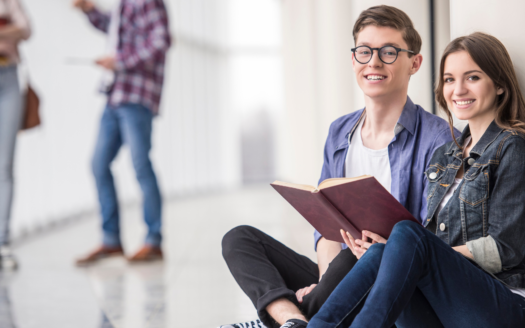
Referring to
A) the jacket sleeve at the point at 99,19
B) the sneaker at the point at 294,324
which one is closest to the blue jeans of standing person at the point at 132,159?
the jacket sleeve at the point at 99,19

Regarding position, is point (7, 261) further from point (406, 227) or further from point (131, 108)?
point (406, 227)

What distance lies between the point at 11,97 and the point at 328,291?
2.30m

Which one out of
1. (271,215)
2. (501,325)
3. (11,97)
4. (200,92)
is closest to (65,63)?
(11,97)

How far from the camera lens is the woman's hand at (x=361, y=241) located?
131 cm

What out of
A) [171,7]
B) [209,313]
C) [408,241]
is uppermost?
[171,7]

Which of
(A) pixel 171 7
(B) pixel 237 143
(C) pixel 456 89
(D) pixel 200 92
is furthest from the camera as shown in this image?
(B) pixel 237 143

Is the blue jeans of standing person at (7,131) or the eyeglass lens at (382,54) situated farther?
the blue jeans of standing person at (7,131)

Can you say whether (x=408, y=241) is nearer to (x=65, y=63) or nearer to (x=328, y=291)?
(x=328, y=291)

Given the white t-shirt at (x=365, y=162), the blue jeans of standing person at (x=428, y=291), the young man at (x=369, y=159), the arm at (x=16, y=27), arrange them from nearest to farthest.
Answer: the blue jeans of standing person at (x=428, y=291) → the young man at (x=369, y=159) → the white t-shirt at (x=365, y=162) → the arm at (x=16, y=27)

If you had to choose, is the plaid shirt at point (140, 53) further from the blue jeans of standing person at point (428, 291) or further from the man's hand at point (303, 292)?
the blue jeans of standing person at point (428, 291)

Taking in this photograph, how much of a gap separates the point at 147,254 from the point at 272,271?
1692mm

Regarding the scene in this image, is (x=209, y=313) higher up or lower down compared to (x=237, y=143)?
higher up

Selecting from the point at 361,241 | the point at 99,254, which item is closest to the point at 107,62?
the point at 99,254

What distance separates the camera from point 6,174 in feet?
9.75
